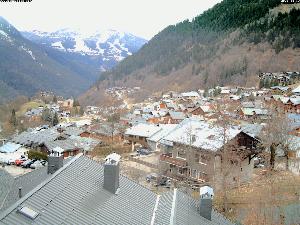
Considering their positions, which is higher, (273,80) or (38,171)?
(38,171)

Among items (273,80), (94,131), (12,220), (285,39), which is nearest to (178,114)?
(94,131)

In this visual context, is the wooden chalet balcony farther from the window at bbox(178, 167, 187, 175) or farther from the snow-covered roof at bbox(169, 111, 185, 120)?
the snow-covered roof at bbox(169, 111, 185, 120)

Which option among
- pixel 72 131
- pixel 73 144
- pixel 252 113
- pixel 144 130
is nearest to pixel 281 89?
pixel 252 113

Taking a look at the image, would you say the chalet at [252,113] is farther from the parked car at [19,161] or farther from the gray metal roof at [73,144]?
the parked car at [19,161]

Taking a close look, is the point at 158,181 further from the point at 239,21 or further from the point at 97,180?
Result: the point at 97,180

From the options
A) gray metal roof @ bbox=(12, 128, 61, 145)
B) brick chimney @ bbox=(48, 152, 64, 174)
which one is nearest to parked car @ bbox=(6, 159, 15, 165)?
gray metal roof @ bbox=(12, 128, 61, 145)

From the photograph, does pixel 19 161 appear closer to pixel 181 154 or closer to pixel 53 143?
pixel 53 143

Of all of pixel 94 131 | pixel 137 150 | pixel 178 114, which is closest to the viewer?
pixel 137 150
